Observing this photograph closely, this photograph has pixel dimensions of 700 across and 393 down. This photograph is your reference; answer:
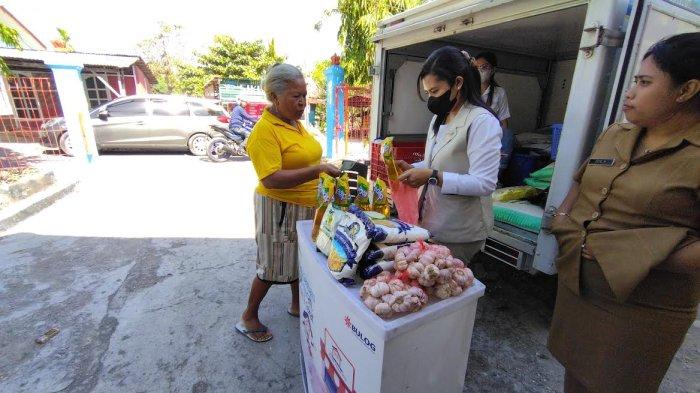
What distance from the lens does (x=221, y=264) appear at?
3.41 m

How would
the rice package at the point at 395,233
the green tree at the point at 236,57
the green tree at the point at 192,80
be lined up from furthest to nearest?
the green tree at the point at 192,80 < the green tree at the point at 236,57 < the rice package at the point at 395,233

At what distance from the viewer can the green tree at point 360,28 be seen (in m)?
9.62

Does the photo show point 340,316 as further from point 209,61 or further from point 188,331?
point 209,61

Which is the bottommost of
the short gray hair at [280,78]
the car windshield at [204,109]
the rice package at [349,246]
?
the rice package at [349,246]

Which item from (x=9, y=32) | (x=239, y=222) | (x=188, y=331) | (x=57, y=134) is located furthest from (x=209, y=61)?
(x=188, y=331)

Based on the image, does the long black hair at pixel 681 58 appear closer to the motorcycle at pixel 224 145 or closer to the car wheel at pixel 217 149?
the motorcycle at pixel 224 145

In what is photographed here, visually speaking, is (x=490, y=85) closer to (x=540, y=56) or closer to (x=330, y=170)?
(x=540, y=56)

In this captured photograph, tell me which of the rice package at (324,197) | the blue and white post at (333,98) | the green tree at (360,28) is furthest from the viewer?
the green tree at (360,28)

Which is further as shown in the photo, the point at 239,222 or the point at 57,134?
the point at 57,134

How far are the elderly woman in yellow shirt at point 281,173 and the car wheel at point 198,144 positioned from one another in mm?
7926

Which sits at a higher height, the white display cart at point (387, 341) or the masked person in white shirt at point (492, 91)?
the masked person in white shirt at point (492, 91)

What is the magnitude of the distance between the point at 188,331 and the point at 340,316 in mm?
1842

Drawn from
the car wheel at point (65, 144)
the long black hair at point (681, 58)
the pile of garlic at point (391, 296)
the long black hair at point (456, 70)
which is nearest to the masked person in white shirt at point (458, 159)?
the long black hair at point (456, 70)

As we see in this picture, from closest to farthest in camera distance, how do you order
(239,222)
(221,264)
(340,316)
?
1. (340,316)
2. (221,264)
3. (239,222)
